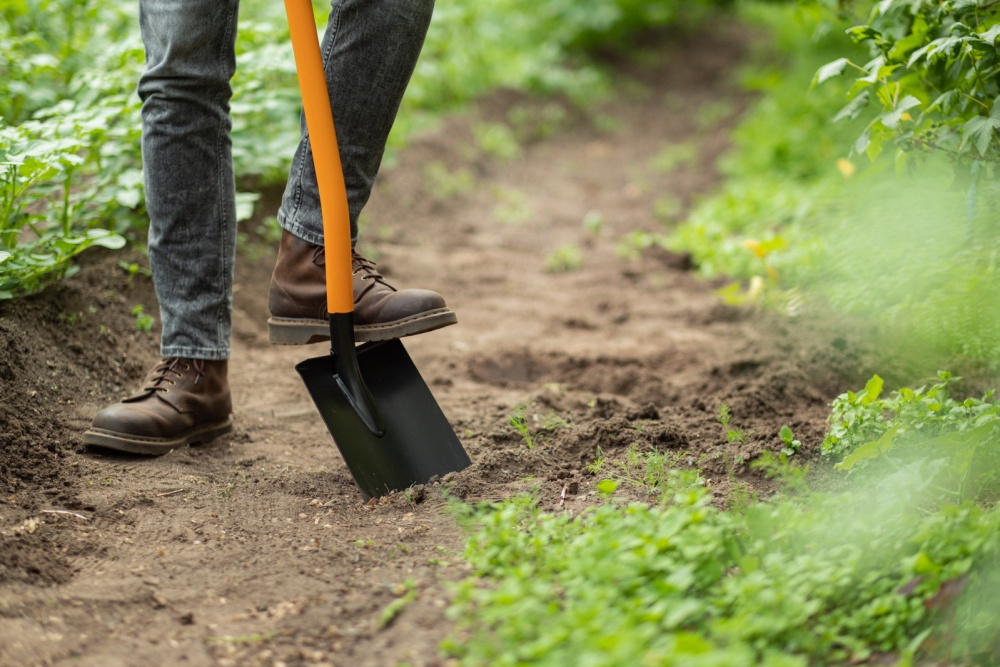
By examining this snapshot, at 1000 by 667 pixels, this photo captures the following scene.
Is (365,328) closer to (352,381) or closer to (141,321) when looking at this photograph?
(352,381)

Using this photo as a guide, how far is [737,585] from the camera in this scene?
1.41 meters

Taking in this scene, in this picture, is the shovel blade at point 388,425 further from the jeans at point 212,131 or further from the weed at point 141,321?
the weed at point 141,321

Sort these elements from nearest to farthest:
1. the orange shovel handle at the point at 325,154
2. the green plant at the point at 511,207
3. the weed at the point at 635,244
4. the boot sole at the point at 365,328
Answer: the orange shovel handle at the point at 325,154 → the boot sole at the point at 365,328 → the weed at the point at 635,244 → the green plant at the point at 511,207

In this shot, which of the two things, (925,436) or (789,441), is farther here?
(789,441)

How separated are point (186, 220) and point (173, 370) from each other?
1.29 ft

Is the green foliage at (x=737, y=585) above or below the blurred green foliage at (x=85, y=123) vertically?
below

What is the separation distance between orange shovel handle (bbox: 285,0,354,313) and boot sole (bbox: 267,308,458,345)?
9cm

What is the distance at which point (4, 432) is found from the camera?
2.04 m

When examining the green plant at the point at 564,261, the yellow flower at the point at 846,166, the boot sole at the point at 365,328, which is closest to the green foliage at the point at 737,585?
the boot sole at the point at 365,328

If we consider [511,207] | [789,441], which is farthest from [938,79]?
[511,207]

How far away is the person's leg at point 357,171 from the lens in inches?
77.4

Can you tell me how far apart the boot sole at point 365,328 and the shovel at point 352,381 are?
49 mm

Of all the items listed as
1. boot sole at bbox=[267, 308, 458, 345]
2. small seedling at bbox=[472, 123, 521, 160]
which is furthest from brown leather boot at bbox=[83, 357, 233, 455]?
small seedling at bbox=[472, 123, 521, 160]

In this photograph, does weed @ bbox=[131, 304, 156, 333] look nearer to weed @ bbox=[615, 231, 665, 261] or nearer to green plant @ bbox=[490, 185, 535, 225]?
weed @ bbox=[615, 231, 665, 261]
